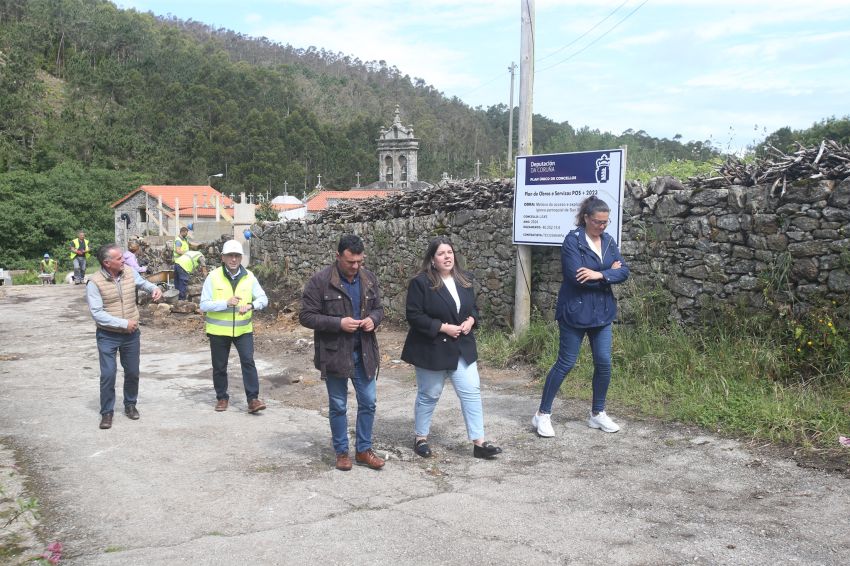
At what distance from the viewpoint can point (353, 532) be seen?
151 inches

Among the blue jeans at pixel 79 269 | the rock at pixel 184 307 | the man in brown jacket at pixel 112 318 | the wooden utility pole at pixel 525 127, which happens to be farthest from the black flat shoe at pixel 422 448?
the blue jeans at pixel 79 269

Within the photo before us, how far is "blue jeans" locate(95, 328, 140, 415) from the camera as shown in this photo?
20.5 ft

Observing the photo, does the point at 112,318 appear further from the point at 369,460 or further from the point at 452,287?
the point at 452,287

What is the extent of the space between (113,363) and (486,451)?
3.44m

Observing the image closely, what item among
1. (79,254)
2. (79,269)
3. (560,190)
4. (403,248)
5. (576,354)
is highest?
(560,190)

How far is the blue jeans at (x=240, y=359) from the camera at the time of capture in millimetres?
6633

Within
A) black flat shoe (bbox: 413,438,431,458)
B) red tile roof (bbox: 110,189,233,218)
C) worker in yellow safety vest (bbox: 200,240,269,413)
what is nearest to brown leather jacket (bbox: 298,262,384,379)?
Answer: black flat shoe (bbox: 413,438,431,458)

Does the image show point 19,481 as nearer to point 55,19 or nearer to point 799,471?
point 799,471

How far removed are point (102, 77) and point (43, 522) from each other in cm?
9478

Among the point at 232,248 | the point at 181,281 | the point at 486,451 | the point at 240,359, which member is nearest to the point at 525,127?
the point at 232,248

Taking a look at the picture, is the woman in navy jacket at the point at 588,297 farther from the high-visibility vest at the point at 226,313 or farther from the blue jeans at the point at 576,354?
the high-visibility vest at the point at 226,313

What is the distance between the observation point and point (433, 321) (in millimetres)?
4934

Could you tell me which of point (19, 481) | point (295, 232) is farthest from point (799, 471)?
point (295, 232)

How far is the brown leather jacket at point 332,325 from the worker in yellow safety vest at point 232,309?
1802 mm
